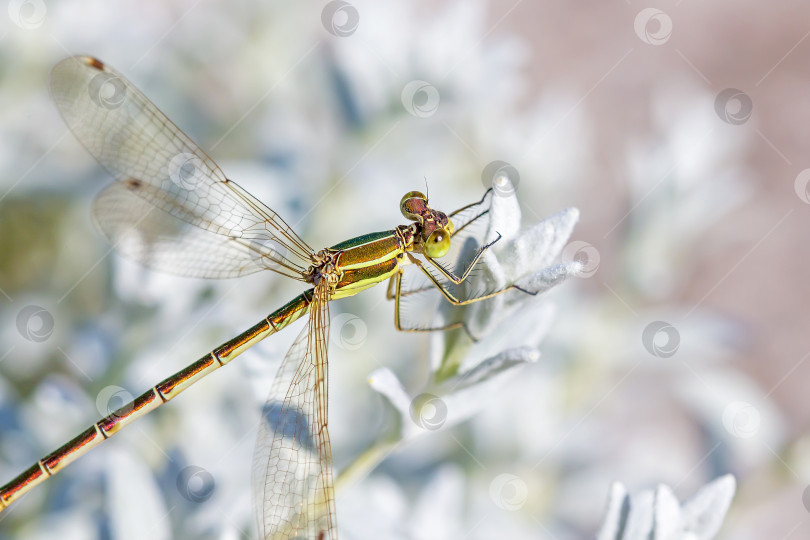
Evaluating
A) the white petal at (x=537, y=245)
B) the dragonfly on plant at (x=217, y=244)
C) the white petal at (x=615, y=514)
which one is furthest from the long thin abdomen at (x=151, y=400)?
the white petal at (x=615, y=514)

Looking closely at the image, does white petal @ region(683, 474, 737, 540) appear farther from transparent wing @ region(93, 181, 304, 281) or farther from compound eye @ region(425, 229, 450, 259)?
transparent wing @ region(93, 181, 304, 281)

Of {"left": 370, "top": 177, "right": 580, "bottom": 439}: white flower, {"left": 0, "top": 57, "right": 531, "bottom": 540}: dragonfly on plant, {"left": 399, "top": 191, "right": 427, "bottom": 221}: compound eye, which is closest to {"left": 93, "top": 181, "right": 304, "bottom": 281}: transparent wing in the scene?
{"left": 0, "top": 57, "right": 531, "bottom": 540}: dragonfly on plant

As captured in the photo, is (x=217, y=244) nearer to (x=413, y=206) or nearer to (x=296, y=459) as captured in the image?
(x=413, y=206)

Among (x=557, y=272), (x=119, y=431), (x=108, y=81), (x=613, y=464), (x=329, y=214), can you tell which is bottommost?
(x=613, y=464)

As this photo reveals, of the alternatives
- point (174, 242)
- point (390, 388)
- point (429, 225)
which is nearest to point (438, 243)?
point (429, 225)

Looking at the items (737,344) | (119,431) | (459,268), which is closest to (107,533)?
(119,431)

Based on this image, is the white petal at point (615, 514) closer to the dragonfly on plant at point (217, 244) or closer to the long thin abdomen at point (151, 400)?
the dragonfly on plant at point (217, 244)

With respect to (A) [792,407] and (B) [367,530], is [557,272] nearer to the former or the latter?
(B) [367,530]
